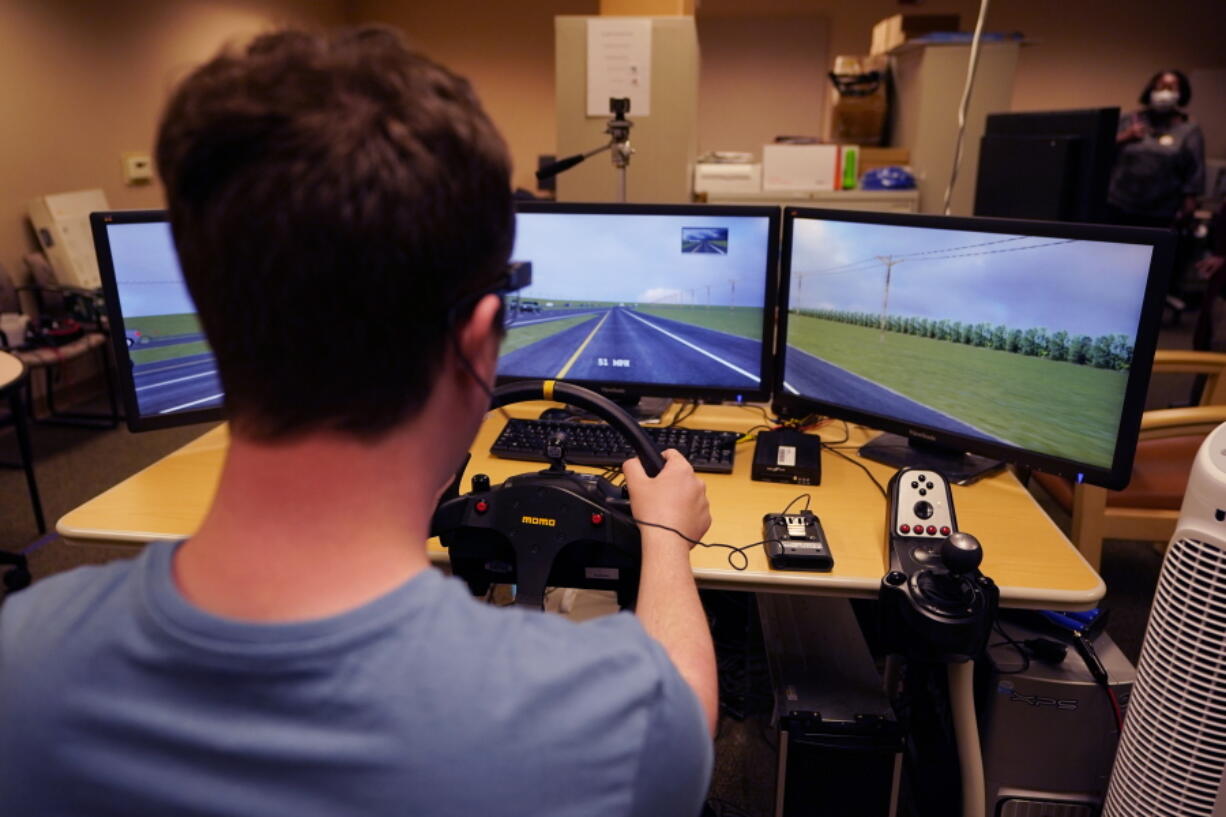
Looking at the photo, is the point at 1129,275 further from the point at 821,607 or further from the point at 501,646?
the point at 501,646

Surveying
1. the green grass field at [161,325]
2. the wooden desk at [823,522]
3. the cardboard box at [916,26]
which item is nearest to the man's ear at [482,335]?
the wooden desk at [823,522]

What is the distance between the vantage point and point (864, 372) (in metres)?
1.64

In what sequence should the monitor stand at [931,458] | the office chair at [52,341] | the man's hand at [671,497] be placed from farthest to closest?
the office chair at [52,341], the monitor stand at [931,458], the man's hand at [671,497]

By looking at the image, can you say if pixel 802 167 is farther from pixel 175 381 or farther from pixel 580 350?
pixel 175 381

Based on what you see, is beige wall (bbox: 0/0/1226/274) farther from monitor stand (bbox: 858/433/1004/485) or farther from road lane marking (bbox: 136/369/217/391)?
monitor stand (bbox: 858/433/1004/485)

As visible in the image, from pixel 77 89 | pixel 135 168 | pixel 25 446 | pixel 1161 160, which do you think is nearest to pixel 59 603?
pixel 25 446

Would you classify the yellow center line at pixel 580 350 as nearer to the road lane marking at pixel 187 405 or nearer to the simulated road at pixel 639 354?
the simulated road at pixel 639 354

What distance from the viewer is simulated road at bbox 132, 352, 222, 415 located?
5.24 ft

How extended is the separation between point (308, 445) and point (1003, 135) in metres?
2.31

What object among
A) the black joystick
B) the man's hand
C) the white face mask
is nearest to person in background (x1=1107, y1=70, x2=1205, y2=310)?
the white face mask

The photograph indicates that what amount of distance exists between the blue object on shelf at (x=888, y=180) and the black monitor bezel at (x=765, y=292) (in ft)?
7.24

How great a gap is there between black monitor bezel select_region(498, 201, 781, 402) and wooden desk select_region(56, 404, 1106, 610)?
128mm

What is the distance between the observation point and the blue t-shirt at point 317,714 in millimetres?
504

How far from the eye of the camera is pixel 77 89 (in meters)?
4.61
